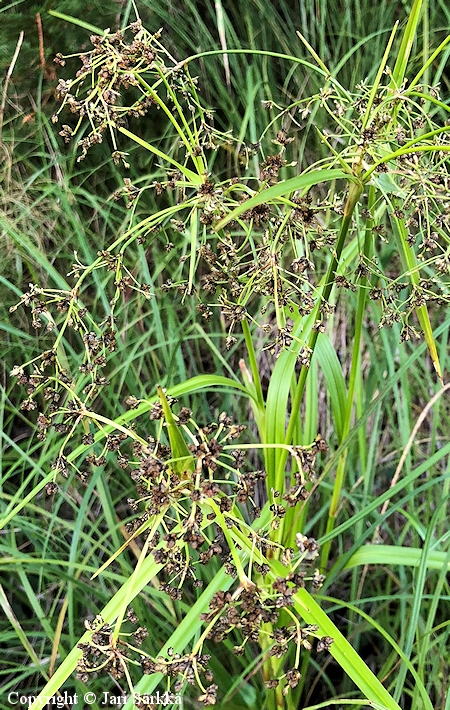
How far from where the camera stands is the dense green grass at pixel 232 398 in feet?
3.11

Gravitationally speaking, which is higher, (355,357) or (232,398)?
(355,357)

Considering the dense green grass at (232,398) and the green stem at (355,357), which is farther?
the dense green grass at (232,398)

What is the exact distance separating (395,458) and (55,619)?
86 centimetres

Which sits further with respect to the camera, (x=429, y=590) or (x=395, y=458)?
(x=395, y=458)

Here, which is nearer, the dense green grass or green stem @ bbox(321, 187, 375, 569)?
green stem @ bbox(321, 187, 375, 569)

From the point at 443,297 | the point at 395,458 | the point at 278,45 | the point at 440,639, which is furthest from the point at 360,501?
the point at 278,45

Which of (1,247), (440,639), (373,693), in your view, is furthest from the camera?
(1,247)

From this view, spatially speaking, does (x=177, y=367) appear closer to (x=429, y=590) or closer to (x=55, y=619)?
(x=55, y=619)

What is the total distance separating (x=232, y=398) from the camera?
1.39 meters

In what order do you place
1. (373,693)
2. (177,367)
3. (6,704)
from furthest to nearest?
(177,367) → (6,704) → (373,693)

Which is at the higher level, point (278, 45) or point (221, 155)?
point (278, 45)

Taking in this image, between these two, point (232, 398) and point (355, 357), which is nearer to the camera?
point (355, 357)

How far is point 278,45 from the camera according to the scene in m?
1.62

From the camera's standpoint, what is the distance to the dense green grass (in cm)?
95
